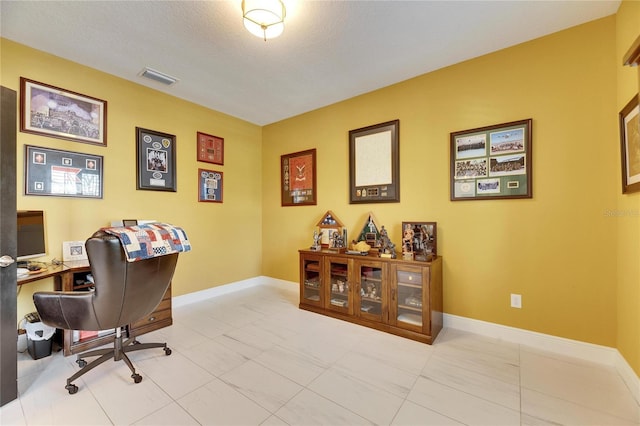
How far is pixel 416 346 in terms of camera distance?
7.68 ft

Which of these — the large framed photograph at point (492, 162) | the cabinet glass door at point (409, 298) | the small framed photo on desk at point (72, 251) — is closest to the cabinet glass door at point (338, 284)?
the cabinet glass door at point (409, 298)

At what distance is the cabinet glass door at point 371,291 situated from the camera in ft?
8.83

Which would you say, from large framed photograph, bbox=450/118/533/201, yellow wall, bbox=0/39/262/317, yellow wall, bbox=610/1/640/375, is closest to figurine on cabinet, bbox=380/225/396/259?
large framed photograph, bbox=450/118/533/201

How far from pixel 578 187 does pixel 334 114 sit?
2.68 meters

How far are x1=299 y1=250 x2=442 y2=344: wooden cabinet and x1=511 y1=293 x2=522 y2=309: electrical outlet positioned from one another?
60cm

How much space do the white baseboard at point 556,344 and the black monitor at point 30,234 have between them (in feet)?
12.7

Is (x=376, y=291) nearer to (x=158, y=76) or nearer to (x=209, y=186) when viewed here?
(x=209, y=186)

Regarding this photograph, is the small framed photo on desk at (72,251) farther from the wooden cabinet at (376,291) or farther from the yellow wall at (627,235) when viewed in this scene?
the yellow wall at (627,235)

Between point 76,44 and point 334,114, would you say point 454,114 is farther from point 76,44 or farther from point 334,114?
point 76,44

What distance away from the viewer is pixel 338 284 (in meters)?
3.06

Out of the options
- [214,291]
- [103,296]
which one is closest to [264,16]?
[103,296]

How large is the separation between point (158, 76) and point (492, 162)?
140 inches

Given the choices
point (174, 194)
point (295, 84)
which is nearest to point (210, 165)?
point (174, 194)

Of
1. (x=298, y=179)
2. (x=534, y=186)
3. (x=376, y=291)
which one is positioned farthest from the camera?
(x=298, y=179)
